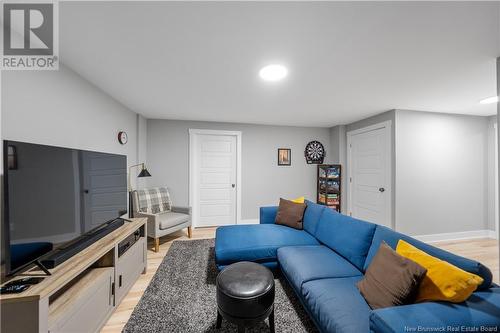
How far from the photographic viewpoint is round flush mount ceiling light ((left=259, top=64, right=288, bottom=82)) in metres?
1.89

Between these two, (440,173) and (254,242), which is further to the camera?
(440,173)

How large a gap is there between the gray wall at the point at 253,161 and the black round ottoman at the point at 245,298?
2.88 m

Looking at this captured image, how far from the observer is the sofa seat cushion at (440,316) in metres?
0.93

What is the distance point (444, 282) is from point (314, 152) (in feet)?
12.6

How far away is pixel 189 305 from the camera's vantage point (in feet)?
5.91

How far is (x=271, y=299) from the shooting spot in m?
1.42

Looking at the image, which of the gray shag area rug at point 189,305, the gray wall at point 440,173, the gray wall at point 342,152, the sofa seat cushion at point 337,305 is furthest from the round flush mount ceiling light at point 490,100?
the gray shag area rug at point 189,305

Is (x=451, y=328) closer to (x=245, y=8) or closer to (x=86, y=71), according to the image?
(x=245, y=8)

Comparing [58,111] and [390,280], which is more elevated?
[58,111]

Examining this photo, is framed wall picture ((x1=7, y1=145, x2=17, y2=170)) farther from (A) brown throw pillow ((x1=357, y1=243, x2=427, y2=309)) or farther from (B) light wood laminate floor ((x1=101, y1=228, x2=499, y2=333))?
(A) brown throw pillow ((x1=357, y1=243, x2=427, y2=309))

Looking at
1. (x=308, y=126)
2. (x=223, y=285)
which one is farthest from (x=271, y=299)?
(x=308, y=126)

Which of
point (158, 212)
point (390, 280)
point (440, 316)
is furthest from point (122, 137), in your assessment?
point (440, 316)

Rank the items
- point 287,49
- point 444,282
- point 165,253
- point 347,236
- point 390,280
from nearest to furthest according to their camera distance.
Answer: point 444,282 < point 390,280 < point 287,49 < point 347,236 < point 165,253

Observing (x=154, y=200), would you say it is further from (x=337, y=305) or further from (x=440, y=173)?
(x=440, y=173)
